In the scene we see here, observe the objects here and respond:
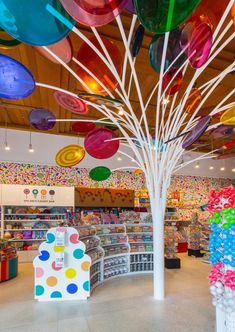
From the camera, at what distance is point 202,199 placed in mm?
11297

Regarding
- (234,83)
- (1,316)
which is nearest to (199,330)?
(1,316)

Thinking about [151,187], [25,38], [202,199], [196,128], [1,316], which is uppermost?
[25,38]

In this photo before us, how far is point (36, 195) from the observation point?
8500mm

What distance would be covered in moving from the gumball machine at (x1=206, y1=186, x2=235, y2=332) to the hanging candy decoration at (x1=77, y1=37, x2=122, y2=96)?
2.02m

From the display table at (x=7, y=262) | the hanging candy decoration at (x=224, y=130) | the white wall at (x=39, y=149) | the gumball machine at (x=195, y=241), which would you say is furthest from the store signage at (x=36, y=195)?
the hanging candy decoration at (x=224, y=130)

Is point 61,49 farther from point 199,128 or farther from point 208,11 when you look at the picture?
point 199,128

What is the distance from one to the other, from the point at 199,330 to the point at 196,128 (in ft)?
9.05

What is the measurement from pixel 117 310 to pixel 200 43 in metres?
4.00

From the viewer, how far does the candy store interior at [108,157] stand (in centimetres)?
223

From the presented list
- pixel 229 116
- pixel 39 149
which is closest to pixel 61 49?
pixel 229 116

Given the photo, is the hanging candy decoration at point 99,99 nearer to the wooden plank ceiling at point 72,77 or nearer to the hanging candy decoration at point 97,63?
the hanging candy decoration at point 97,63

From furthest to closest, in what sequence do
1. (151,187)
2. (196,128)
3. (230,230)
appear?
1. (151,187)
2. (196,128)
3. (230,230)

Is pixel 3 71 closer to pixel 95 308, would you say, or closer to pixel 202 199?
pixel 95 308

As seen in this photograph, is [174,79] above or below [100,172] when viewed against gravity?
above
